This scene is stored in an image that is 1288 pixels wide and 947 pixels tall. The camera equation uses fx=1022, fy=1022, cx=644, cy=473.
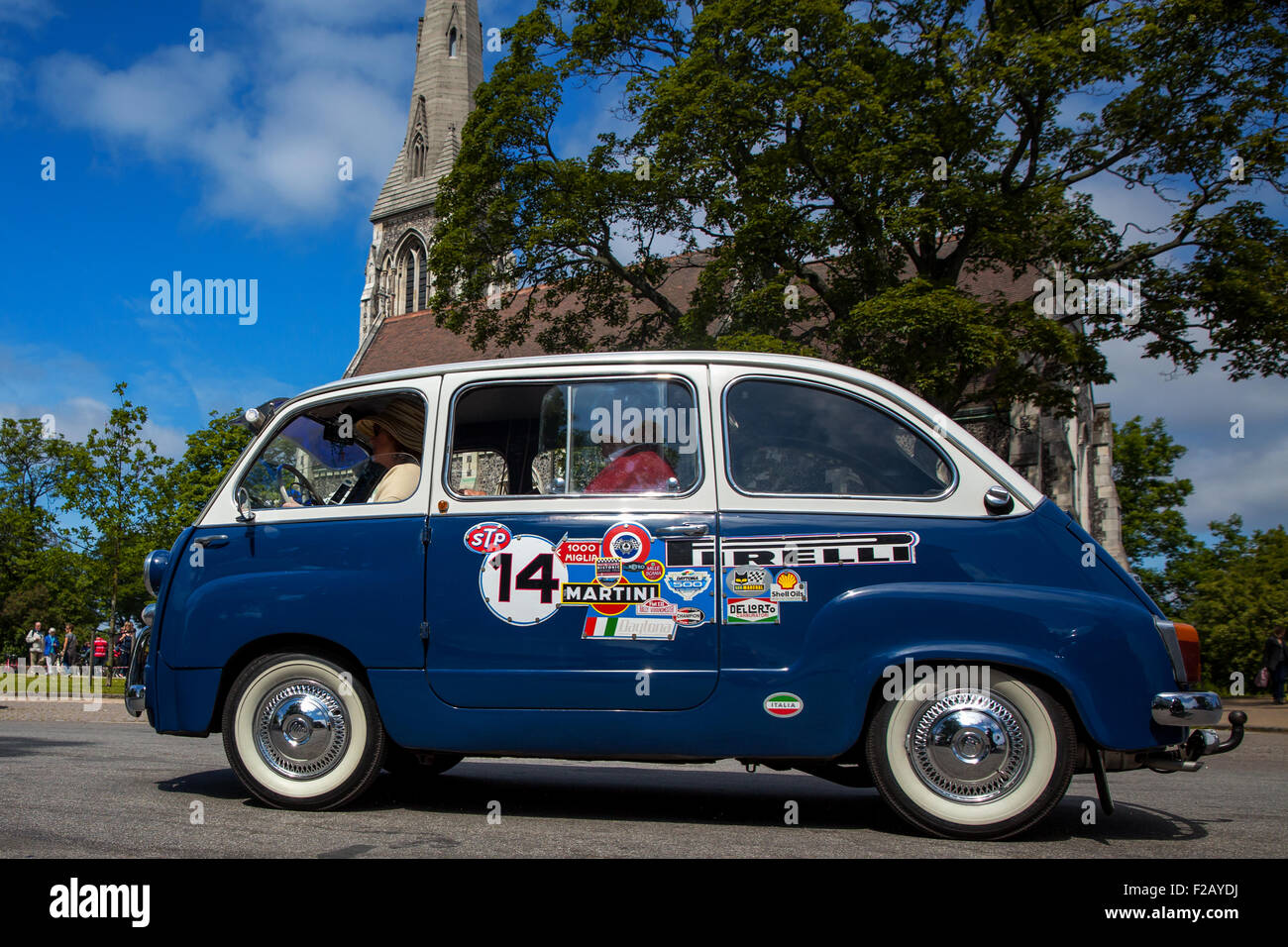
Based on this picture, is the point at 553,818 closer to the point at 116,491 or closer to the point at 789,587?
the point at 789,587

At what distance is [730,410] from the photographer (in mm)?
4715

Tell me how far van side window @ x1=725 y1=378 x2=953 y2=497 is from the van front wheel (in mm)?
895

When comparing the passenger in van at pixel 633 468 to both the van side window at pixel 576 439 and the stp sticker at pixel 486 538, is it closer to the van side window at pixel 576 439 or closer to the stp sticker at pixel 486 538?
the van side window at pixel 576 439

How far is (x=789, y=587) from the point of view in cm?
436

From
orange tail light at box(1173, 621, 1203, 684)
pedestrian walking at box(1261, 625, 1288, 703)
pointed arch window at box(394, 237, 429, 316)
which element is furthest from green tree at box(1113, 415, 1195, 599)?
orange tail light at box(1173, 621, 1203, 684)

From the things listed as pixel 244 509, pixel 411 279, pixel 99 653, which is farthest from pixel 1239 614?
pixel 411 279

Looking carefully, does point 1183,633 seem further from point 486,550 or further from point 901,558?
point 486,550

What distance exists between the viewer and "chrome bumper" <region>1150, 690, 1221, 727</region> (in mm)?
4043

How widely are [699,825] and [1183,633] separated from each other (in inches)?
88.8

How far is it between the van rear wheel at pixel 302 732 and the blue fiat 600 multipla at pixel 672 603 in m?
0.01

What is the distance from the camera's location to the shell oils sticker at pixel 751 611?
4.34 m

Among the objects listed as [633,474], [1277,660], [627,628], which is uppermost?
[633,474]

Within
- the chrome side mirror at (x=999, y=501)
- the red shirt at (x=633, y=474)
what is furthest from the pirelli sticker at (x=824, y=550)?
the red shirt at (x=633, y=474)

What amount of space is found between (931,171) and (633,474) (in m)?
17.6
